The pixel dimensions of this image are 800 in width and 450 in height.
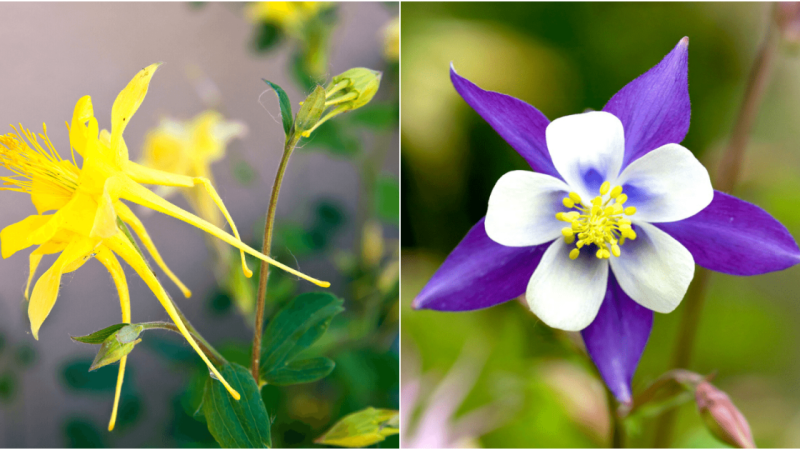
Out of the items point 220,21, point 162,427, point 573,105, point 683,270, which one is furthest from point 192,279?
point 573,105

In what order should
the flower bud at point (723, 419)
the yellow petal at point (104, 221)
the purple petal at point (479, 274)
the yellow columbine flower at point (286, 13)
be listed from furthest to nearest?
the yellow columbine flower at point (286, 13)
the flower bud at point (723, 419)
the purple petal at point (479, 274)
the yellow petal at point (104, 221)

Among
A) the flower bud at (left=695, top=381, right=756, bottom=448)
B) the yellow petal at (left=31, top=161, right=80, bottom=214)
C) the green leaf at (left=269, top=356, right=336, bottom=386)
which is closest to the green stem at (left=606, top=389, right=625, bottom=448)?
the flower bud at (left=695, top=381, right=756, bottom=448)

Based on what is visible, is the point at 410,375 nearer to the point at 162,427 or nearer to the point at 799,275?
the point at 162,427

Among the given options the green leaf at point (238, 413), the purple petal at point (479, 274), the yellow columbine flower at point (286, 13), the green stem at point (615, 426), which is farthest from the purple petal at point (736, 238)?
the yellow columbine flower at point (286, 13)

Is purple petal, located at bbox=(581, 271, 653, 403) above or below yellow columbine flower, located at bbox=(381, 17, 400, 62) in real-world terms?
below

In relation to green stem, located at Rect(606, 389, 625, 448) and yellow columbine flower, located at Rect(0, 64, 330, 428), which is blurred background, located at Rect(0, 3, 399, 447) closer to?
yellow columbine flower, located at Rect(0, 64, 330, 428)

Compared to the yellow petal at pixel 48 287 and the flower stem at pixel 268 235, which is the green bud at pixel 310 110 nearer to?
the flower stem at pixel 268 235
